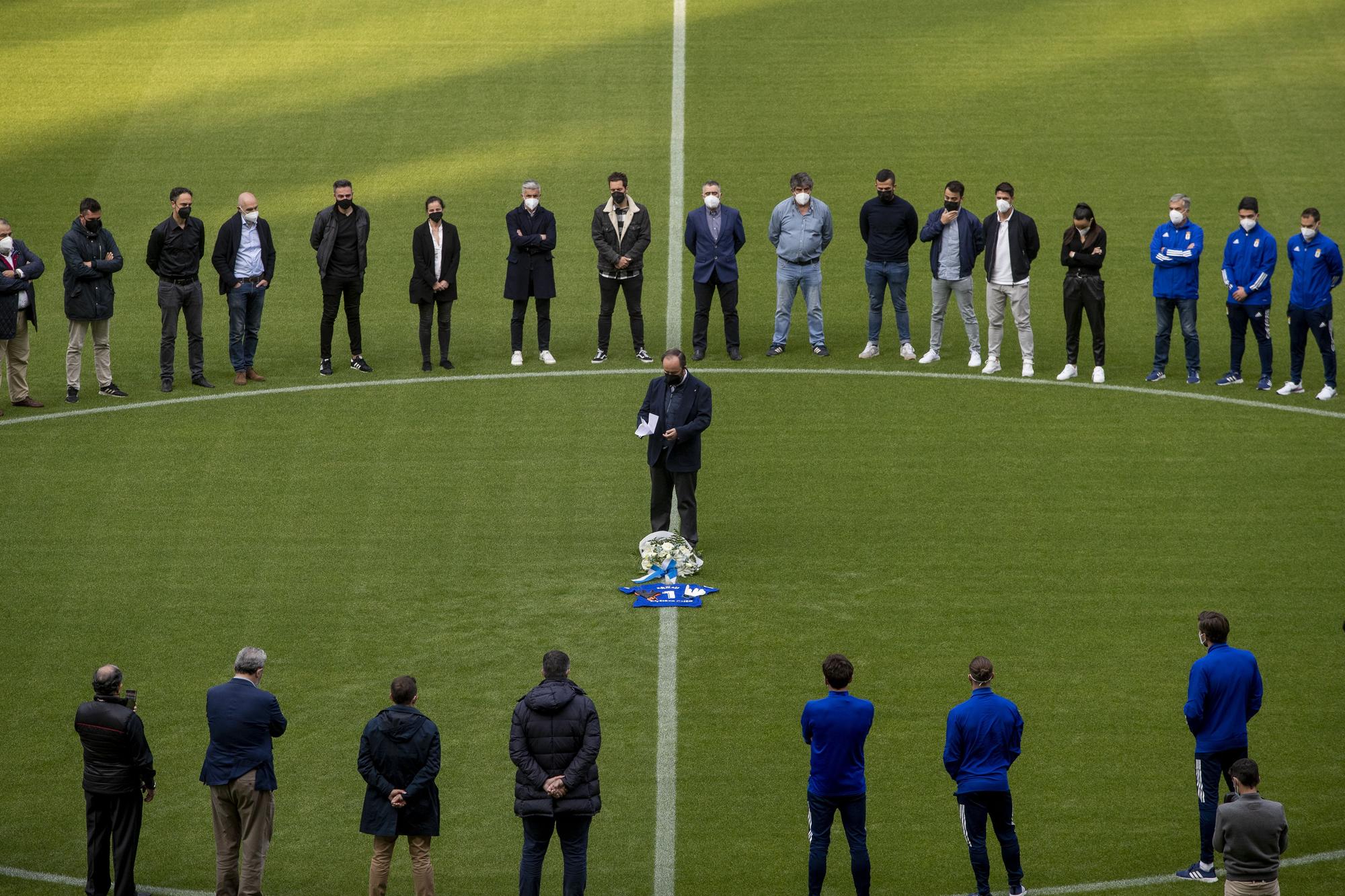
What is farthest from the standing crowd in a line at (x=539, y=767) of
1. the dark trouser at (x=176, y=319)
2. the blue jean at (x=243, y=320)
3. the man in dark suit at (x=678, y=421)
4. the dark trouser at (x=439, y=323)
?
the dark trouser at (x=439, y=323)

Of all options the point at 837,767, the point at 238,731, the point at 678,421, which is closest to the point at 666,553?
the point at 678,421

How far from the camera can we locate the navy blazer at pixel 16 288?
1903 cm

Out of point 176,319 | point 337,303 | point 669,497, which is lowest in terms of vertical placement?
point 669,497

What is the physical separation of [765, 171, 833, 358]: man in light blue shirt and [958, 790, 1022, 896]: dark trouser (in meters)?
11.3

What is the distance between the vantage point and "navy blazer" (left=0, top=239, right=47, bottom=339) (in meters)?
19.0

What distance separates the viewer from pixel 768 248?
83.1ft

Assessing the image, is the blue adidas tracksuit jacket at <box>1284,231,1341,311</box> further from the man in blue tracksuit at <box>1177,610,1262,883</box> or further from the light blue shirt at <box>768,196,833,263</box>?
the man in blue tracksuit at <box>1177,610,1262,883</box>

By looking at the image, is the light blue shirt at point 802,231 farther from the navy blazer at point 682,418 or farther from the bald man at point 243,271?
the bald man at point 243,271

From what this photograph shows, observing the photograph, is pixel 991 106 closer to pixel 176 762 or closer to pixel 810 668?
pixel 810 668

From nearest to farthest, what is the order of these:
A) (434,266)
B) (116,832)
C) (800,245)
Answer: (116,832) → (434,266) → (800,245)

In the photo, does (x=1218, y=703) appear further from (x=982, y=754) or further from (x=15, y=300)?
(x=15, y=300)

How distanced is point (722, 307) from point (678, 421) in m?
5.96

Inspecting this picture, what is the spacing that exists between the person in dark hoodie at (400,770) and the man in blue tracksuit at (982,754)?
322 cm

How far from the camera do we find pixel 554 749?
410 inches
